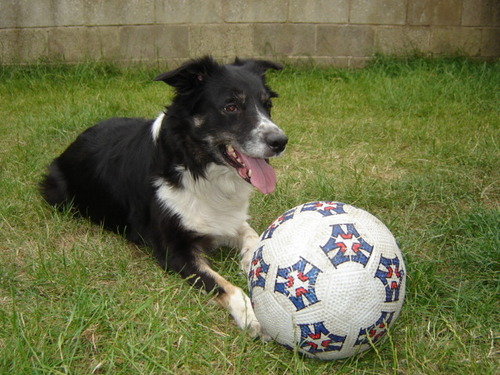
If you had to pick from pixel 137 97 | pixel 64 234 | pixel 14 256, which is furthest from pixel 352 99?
pixel 14 256

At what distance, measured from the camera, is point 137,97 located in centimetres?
654

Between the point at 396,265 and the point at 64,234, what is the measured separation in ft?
7.21

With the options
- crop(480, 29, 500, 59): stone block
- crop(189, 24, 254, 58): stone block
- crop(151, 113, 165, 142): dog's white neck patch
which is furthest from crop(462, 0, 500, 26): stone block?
crop(151, 113, 165, 142): dog's white neck patch

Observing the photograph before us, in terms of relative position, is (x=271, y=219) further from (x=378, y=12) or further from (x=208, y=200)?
(x=378, y=12)

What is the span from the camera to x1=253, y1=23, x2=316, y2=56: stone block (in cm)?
760

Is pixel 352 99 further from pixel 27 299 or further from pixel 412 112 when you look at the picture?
pixel 27 299

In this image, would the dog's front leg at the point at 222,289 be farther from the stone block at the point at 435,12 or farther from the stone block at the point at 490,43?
the stone block at the point at 490,43

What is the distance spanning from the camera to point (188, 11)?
753 cm

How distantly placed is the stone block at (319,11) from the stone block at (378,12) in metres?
0.13

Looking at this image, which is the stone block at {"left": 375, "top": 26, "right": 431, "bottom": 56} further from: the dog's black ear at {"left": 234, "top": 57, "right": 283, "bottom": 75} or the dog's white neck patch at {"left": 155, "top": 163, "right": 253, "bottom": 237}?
the dog's white neck patch at {"left": 155, "top": 163, "right": 253, "bottom": 237}

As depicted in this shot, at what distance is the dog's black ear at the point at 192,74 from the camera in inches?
119

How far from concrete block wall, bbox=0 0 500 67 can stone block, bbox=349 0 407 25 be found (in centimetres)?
1

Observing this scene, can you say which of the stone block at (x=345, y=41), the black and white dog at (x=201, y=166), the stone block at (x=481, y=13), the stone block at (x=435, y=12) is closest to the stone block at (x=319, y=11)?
the stone block at (x=345, y=41)

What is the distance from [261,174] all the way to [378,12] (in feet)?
17.8
